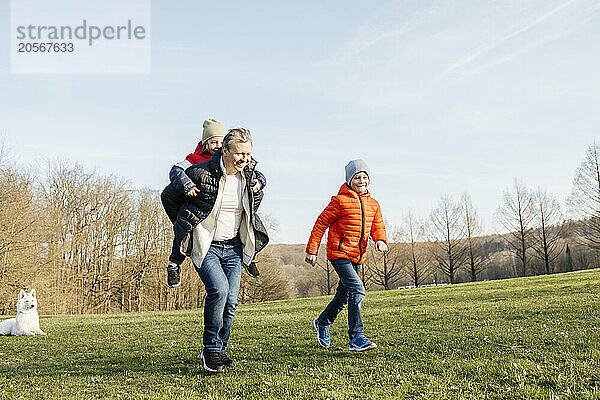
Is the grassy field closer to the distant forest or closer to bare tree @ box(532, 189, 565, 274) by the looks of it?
the distant forest

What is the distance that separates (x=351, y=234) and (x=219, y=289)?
220cm

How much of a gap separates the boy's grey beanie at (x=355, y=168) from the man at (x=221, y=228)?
1.62 m

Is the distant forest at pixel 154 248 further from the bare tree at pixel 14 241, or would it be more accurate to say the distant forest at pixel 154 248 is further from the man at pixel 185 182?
the man at pixel 185 182

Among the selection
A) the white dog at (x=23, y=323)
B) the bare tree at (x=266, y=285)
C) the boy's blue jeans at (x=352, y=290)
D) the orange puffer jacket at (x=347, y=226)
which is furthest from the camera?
the bare tree at (x=266, y=285)

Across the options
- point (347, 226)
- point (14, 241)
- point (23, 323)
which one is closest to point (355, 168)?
point (347, 226)

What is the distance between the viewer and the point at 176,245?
5719 mm

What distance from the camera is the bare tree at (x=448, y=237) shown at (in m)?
48.9

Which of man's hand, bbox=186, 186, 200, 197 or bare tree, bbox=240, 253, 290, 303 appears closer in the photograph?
man's hand, bbox=186, 186, 200, 197

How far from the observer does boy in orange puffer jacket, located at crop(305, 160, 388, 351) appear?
6891 millimetres

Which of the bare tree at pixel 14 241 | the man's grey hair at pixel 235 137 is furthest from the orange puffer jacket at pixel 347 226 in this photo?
the bare tree at pixel 14 241

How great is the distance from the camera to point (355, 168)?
23.5 feet

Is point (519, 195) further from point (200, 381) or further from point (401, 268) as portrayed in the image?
point (200, 381)

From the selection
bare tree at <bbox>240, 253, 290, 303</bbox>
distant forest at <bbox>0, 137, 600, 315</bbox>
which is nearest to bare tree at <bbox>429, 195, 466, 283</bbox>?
distant forest at <bbox>0, 137, 600, 315</bbox>

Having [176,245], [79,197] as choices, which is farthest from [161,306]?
[176,245]
